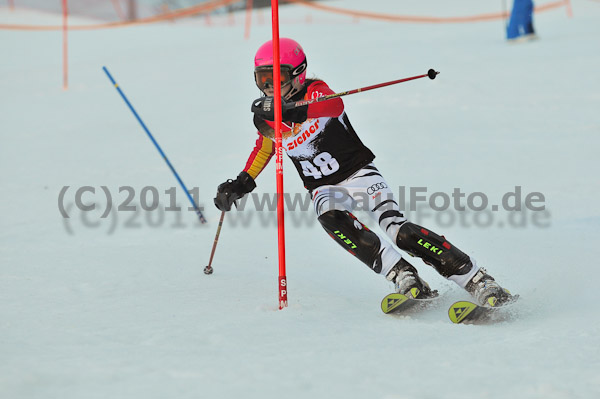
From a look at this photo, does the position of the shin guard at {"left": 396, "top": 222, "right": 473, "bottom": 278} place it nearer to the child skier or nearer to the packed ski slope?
the child skier

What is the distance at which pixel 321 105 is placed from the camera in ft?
11.5

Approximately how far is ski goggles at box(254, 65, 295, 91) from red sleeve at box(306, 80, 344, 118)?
14 cm

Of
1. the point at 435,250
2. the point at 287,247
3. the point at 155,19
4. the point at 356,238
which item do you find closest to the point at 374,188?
the point at 356,238

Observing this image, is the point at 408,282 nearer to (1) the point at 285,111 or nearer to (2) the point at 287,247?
(1) the point at 285,111

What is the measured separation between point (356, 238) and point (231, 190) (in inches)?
34.8

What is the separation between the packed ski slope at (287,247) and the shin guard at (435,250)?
0.27 metres

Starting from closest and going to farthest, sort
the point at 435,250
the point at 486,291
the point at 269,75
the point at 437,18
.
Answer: the point at 486,291 → the point at 435,250 → the point at 269,75 → the point at 437,18

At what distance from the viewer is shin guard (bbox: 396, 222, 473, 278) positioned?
11.4 feet

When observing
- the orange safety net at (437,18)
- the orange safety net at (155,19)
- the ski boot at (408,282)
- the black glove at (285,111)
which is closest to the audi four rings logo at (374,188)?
the ski boot at (408,282)

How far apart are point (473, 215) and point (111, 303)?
3.09 m

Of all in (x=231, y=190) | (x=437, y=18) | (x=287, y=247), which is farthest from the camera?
(x=437, y=18)

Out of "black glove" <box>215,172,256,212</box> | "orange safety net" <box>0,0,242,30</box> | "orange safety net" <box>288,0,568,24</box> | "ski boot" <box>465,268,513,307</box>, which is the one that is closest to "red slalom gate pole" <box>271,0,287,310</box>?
"black glove" <box>215,172,256,212</box>

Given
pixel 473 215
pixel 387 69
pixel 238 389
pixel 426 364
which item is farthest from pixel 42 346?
pixel 387 69

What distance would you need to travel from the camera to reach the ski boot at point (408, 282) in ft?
11.3
